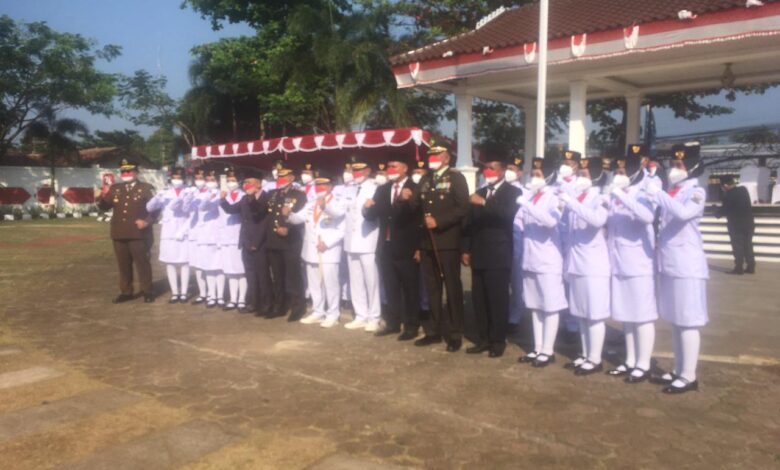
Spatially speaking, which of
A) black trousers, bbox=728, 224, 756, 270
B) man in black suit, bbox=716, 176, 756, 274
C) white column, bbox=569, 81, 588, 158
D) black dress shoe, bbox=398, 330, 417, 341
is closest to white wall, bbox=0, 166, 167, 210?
white column, bbox=569, 81, 588, 158

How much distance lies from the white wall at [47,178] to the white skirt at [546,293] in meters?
26.3

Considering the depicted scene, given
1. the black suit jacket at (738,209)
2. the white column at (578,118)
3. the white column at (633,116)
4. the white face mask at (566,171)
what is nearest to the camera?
the white face mask at (566,171)

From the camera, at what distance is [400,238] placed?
606 cm

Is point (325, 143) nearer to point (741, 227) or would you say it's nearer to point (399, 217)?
point (399, 217)

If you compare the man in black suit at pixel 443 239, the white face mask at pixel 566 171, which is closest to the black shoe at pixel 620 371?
the man in black suit at pixel 443 239

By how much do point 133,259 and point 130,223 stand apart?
20.9 inches

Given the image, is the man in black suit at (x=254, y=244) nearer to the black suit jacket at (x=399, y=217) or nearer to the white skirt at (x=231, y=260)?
the white skirt at (x=231, y=260)

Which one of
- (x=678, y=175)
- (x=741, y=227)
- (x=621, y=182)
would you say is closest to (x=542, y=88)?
(x=621, y=182)

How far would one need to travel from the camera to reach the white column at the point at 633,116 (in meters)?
14.4

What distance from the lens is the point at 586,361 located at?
507cm

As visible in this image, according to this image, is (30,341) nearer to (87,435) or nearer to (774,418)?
(87,435)

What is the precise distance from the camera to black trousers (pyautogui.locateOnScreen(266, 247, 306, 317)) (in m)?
7.08

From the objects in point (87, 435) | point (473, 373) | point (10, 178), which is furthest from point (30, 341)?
point (10, 178)

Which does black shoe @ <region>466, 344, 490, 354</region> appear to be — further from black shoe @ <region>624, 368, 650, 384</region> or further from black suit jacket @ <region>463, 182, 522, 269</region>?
black shoe @ <region>624, 368, 650, 384</region>
